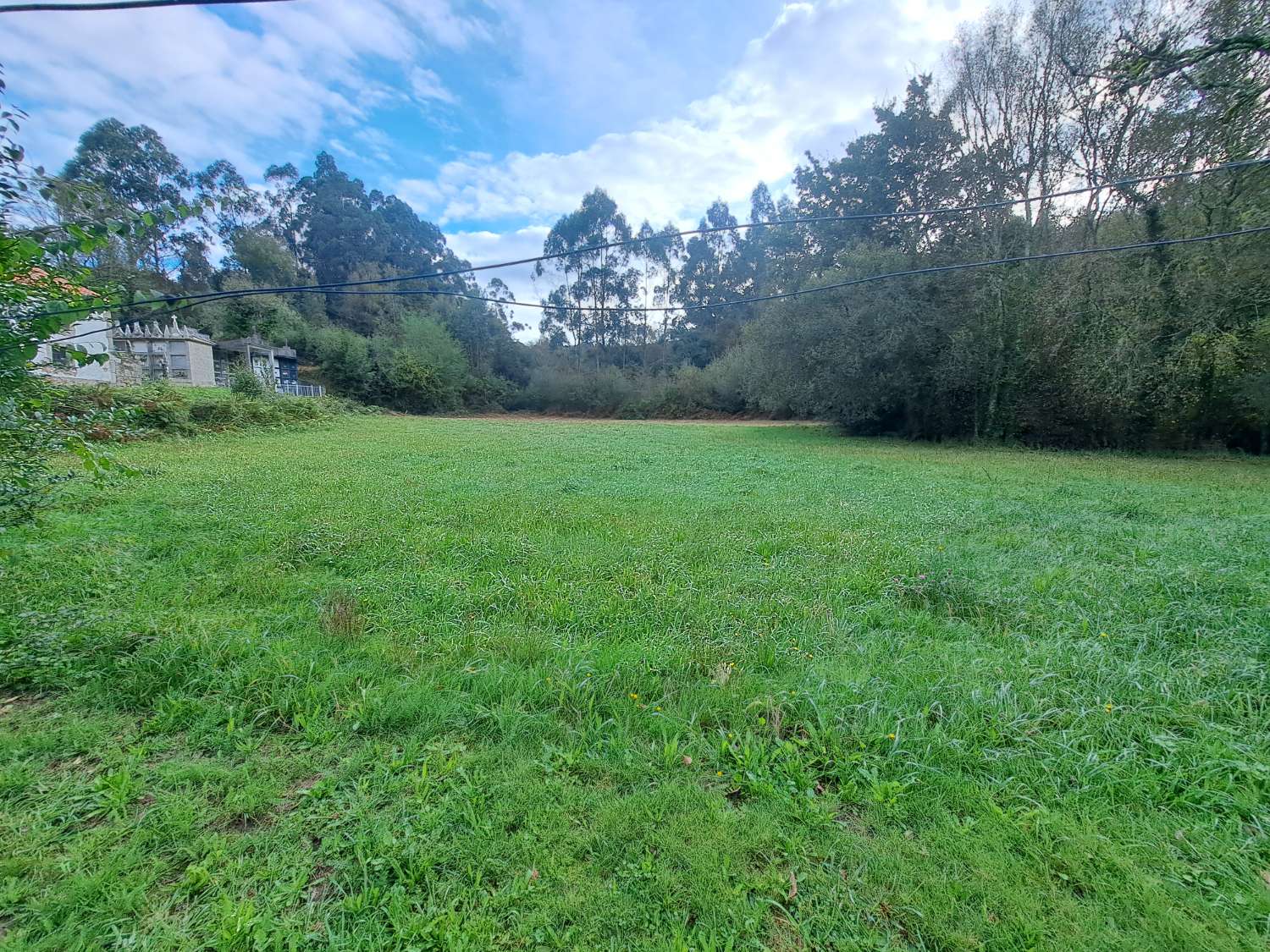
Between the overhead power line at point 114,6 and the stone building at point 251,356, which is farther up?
the stone building at point 251,356

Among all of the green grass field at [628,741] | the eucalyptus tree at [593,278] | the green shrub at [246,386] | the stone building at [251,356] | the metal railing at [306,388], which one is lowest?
the green grass field at [628,741]

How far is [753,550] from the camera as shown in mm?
4629

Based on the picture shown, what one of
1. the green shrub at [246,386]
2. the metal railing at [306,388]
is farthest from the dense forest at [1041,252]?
the metal railing at [306,388]

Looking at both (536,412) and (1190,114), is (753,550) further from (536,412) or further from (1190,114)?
(536,412)

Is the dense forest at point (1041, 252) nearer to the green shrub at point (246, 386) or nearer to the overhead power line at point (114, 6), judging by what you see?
the overhead power line at point (114, 6)

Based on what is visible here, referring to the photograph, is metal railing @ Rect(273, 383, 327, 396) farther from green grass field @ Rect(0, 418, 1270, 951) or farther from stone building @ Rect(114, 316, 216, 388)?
green grass field @ Rect(0, 418, 1270, 951)

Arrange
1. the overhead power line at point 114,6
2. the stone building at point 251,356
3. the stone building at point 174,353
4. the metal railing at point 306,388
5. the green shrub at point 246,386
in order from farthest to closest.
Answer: the metal railing at point 306,388 < the stone building at point 251,356 < the stone building at point 174,353 < the green shrub at point 246,386 < the overhead power line at point 114,6

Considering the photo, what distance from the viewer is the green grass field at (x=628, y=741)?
1.48 metres

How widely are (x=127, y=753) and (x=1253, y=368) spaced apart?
1876 cm

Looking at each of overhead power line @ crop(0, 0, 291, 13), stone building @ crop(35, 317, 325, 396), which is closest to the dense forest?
overhead power line @ crop(0, 0, 291, 13)

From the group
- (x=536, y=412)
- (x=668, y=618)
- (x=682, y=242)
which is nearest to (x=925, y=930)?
(x=668, y=618)

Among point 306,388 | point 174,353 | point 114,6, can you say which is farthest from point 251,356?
point 114,6

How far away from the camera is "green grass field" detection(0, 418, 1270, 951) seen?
4.85 ft

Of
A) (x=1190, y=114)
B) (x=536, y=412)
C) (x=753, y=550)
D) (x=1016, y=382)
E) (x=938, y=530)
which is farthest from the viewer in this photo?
(x=536, y=412)
